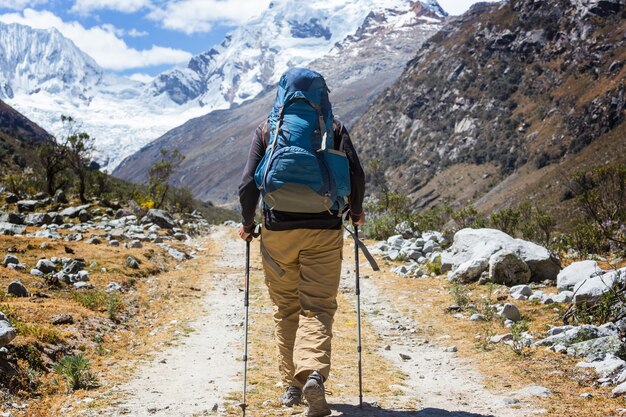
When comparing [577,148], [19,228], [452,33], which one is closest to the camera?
[19,228]

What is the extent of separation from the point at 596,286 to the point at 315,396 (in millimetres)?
4984

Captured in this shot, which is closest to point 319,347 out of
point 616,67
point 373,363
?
point 373,363

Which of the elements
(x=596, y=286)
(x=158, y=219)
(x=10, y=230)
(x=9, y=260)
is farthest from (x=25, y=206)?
(x=596, y=286)

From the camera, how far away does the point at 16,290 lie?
30.5 ft

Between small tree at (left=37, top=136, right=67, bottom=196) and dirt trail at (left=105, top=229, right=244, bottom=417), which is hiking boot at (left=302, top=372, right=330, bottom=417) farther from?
small tree at (left=37, top=136, right=67, bottom=196)

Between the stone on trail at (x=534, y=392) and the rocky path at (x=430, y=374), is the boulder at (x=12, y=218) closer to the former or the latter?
the rocky path at (x=430, y=374)

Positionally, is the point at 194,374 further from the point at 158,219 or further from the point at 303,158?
the point at 158,219

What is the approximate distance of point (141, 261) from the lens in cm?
1576

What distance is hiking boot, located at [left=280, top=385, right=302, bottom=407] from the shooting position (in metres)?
5.30

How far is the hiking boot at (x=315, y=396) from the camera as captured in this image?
15.1 feet

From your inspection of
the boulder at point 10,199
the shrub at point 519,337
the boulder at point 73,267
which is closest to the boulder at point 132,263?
the boulder at point 73,267

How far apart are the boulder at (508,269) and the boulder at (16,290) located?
8.47m

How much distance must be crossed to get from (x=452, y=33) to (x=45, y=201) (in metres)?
147

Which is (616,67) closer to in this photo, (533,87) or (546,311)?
(533,87)
